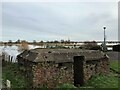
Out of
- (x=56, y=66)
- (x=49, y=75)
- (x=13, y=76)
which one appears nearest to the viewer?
(x=49, y=75)

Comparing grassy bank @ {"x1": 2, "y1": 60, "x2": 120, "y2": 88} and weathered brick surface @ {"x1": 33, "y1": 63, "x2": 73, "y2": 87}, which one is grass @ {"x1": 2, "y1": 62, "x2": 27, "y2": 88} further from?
weathered brick surface @ {"x1": 33, "y1": 63, "x2": 73, "y2": 87}

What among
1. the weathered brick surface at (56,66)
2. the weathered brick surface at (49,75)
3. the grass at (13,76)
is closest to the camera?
the weathered brick surface at (49,75)

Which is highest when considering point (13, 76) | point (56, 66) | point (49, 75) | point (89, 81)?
point (56, 66)

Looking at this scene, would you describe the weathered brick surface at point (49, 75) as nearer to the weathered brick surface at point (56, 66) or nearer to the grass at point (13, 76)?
the weathered brick surface at point (56, 66)

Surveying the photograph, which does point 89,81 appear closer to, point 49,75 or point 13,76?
point 49,75

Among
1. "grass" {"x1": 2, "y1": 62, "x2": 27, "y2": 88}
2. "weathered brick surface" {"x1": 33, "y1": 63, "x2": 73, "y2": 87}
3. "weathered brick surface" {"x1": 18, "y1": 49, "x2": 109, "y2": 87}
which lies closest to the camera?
"weathered brick surface" {"x1": 33, "y1": 63, "x2": 73, "y2": 87}

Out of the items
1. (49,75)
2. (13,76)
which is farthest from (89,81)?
(13,76)

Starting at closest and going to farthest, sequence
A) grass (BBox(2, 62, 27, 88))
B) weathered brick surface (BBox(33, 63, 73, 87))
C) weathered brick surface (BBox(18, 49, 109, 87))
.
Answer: weathered brick surface (BBox(33, 63, 73, 87)), weathered brick surface (BBox(18, 49, 109, 87)), grass (BBox(2, 62, 27, 88))

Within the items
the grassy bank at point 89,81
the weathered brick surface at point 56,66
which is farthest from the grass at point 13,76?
the weathered brick surface at point 56,66

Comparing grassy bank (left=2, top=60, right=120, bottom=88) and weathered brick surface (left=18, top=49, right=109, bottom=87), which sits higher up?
weathered brick surface (left=18, top=49, right=109, bottom=87)

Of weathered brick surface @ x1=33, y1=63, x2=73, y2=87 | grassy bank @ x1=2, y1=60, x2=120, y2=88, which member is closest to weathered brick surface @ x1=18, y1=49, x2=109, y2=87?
weathered brick surface @ x1=33, y1=63, x2=73, y2=87

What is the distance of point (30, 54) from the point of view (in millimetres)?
22016

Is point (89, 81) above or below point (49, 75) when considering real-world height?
below

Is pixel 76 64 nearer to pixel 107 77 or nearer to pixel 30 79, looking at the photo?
pixel 107 77
